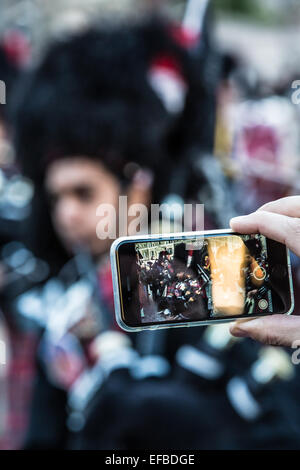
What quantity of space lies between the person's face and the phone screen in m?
0.65

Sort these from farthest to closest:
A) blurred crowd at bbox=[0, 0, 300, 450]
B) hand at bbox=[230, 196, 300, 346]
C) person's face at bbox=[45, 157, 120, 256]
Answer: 1. person's face at bbox=[45, 157, 120, 256]
2. blurred crowd at bbox=[0, 0, 300, 450]
3. hand at bbox=[230, 196, 300, 346]

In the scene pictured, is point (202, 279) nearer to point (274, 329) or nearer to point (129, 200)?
point (274, 329)

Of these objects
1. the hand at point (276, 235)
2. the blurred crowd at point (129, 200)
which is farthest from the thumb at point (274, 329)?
the blurred crowd at point (129, 200)

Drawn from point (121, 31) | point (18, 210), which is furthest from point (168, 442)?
point (121, 31)

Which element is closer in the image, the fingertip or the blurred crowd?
the fingertip

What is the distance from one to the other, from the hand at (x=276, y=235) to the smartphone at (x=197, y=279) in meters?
0.03

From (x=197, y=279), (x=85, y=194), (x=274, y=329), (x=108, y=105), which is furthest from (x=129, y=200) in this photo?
(x=274, y=329)

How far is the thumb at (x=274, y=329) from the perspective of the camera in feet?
2.14

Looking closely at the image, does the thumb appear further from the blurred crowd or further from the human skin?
the human skin

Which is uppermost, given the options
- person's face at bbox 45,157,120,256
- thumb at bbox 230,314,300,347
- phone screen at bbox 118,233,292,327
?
person's face at bbox 45,157,120,256

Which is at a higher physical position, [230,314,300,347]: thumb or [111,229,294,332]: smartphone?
[111,229,294,332]: smartphone

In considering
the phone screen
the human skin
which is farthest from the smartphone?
the human skin

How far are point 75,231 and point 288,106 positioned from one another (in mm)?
739

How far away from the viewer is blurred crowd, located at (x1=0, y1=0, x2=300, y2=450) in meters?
1.15
